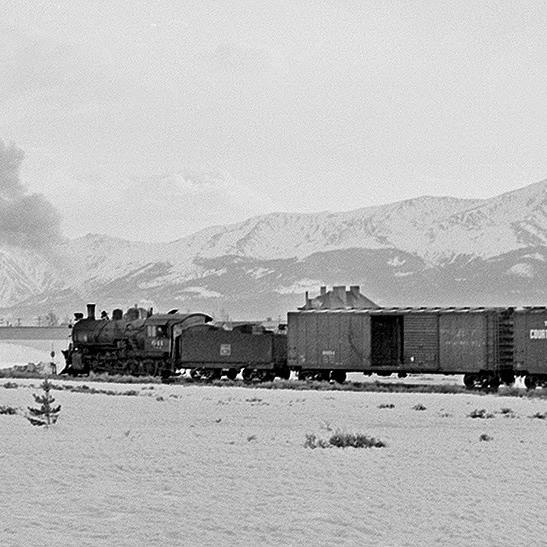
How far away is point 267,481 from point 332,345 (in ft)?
112

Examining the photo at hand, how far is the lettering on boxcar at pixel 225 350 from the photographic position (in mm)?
53812

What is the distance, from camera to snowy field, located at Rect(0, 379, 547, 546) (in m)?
12.3

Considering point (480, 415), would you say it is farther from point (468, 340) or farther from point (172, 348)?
point (172, 348)

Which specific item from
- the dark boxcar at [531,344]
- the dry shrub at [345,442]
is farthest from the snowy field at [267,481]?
the dark boxcar at [531,344]

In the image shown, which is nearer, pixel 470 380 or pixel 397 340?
pixel 470 380

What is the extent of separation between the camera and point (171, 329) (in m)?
56.0

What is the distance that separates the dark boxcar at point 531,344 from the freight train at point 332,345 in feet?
0.14

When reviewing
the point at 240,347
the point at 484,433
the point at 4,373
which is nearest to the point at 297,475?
the point at 484,433

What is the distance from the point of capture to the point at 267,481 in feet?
53.7

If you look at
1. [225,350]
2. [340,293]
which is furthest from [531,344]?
[340,293]

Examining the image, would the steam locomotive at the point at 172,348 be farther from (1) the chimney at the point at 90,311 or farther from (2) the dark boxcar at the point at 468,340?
(2) the dark boxcar at the point at 468,340

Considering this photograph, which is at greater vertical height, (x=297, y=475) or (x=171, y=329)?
(x=171, y=329)

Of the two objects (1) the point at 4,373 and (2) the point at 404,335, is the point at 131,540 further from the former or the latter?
(1) the point at 4,373

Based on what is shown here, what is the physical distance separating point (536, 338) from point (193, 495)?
31788 millimetres
